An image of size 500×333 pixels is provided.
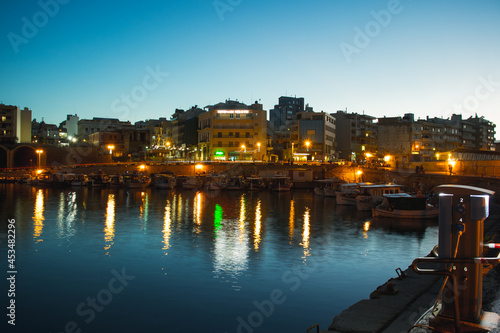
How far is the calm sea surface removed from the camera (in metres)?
13.6

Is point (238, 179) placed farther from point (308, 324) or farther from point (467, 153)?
point (308, 324)

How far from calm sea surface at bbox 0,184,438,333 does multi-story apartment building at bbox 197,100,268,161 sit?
168 feet

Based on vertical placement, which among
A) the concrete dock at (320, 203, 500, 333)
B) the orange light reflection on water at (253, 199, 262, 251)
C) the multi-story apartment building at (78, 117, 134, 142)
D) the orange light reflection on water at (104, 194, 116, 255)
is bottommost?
the orange light reflection on water at (104, 194, 116, 255)

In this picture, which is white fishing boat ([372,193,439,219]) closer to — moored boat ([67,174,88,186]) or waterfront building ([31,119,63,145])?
moored boat ([67,174,88,186])

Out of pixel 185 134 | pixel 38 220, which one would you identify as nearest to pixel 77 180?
pixel 185 134

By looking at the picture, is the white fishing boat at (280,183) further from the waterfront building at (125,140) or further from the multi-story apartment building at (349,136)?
the waterfront building at (125,140)

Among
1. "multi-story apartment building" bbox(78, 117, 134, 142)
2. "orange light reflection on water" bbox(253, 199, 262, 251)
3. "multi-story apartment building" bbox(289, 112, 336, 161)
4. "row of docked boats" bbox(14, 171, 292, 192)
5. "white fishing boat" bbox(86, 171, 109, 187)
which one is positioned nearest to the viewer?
"orange light reflection on water" bbox(253, 199, 262, 251)

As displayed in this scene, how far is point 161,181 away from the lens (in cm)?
7356

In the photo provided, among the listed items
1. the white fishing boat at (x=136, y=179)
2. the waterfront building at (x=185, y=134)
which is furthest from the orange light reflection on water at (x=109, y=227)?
the waterfront building at (x=185, y=134)

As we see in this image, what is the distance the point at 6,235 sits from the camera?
1064 inches

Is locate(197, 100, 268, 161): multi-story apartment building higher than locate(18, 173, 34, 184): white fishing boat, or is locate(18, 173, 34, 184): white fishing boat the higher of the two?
locate(197, 100, 268, 161): multi-story apartment building

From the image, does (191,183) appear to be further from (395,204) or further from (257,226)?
(395,204)

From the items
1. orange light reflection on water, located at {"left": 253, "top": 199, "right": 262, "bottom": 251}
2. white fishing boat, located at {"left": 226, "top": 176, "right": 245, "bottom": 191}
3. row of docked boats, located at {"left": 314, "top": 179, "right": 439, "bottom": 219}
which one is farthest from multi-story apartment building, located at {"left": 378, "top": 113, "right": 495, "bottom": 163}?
orange light reflection on water, located at {"left": 253, "top": 199, "right": 262, "bottom": 251}

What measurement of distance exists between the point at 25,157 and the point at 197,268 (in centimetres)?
Result: 8670
